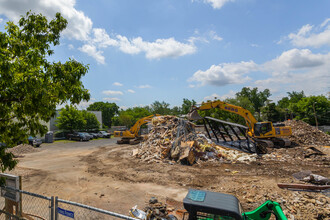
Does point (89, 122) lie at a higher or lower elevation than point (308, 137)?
higher

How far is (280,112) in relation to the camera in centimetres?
5141

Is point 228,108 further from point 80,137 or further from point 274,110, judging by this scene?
point 274,110

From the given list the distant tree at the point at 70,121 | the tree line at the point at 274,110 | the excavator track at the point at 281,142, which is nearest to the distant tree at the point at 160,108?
the tree line at the point at 274,110

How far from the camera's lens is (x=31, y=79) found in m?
3.35

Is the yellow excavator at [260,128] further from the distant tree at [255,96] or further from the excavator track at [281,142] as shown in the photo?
the distant tree at [255,96]

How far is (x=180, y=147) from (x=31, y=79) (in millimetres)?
11692

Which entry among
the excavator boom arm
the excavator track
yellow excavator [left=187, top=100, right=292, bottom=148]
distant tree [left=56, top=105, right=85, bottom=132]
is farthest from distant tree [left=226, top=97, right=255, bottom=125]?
distant tree [left=56, top=105, right=85, bottom=132]

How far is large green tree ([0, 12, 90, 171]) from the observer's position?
11.3 feet

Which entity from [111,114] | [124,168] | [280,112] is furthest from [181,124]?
[111,114]

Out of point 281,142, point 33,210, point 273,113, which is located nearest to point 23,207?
point 33,210

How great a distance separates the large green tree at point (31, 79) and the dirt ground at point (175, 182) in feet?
13.1

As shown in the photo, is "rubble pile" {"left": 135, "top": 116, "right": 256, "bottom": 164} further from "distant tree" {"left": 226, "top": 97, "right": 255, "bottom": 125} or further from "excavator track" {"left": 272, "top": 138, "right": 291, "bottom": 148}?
"distant tree" {"left": 226, "top": 97, "right": 255, "bottom": 125}

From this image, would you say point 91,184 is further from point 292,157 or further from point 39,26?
point 292,157

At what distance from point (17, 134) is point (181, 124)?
12712 millimetres
